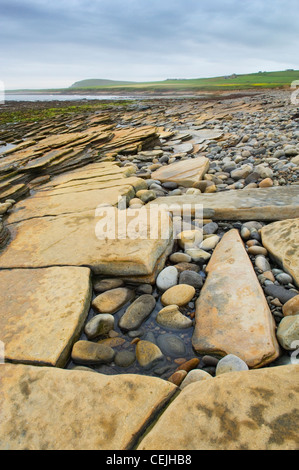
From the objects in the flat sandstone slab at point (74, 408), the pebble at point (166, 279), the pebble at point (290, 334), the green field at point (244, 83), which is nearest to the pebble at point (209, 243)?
the pebble at point (166, 279)

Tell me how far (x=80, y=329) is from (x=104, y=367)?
0.21 m

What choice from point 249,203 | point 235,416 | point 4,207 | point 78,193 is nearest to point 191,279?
point 235,416

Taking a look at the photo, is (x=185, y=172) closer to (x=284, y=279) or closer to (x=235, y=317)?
(x=284, y=279)

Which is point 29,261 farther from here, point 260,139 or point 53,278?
point 260,139

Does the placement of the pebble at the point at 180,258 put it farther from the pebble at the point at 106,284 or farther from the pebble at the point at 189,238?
the pebble at the point at 106,284

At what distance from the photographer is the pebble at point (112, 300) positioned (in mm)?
1406

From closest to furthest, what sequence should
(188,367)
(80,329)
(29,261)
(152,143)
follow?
(188,367), (80,329), (29,261), (152,143)

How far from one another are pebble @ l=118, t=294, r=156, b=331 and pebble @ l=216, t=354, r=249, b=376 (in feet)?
1.41

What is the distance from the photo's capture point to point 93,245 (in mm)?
1727

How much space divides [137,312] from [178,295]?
8.9 inches

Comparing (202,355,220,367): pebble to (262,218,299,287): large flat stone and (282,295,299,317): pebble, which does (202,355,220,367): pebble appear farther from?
(262,218,299,287): large flat stone

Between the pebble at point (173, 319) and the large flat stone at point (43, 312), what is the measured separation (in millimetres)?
362

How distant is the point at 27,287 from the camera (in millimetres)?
1441
